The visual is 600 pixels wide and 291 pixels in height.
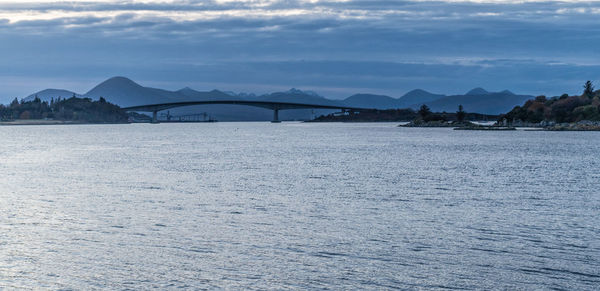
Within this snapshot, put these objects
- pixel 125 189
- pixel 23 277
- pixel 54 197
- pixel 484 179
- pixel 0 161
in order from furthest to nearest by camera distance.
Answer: pixel 0 161, pixel 484 179, pixel 125 189, pixel 54 197, pixel 23 277

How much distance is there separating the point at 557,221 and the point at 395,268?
30.2ft

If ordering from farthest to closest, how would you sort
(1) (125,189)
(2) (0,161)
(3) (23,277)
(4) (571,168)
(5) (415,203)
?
1. (2) (0,161)
2. (4) (571,168)
3. (1) (125,189)
4. (5) (415,203)
5. (3) (23,277)

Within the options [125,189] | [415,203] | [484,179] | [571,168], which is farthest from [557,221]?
[571,168]

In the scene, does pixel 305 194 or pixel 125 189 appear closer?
pixel 305 194

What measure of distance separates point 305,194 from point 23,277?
1680 cm

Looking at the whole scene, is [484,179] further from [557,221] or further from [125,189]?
[125,189]

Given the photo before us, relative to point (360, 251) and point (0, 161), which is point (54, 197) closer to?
point (360, 251)

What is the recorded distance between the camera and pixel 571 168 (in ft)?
158

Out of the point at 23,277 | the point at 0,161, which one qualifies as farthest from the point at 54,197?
the point at 0,161

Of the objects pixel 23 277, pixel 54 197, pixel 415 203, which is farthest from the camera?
pixel 54 197

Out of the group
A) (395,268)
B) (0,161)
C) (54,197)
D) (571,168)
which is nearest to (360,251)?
(395,268)

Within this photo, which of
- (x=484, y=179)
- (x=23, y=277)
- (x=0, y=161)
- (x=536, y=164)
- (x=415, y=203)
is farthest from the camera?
(x=0, y=161)

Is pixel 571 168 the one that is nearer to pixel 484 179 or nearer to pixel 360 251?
pixel 484 179

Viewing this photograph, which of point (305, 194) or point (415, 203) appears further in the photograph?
point (305, 194)
